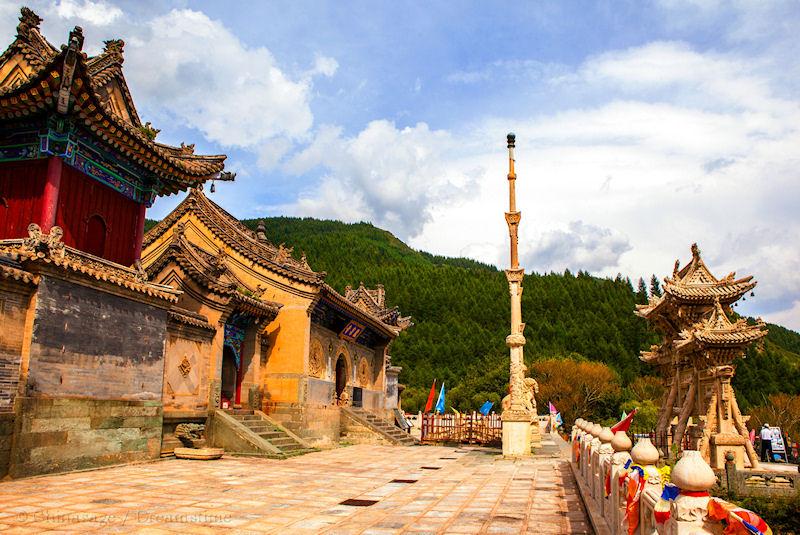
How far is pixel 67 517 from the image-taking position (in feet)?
22.4

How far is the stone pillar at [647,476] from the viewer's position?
392 cm

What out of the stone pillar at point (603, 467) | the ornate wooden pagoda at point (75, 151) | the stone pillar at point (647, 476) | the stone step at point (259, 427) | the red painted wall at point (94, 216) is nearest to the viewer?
the stone pillar at point (647, 476)

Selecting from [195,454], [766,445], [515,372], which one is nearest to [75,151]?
[195,454]

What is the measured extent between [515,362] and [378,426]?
7.83 m

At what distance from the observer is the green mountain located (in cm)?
4584

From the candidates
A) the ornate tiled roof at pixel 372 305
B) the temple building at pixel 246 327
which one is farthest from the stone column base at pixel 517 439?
the ornate tiled roof at pixel 372 305

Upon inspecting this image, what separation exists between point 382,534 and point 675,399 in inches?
587

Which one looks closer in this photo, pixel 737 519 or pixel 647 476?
pixel 737 519

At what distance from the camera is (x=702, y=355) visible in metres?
15.9

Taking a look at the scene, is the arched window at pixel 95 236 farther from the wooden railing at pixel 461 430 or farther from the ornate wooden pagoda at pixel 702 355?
the wooden railing at pixel 461 430

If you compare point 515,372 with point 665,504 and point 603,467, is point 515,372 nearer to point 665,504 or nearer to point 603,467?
point 603,467

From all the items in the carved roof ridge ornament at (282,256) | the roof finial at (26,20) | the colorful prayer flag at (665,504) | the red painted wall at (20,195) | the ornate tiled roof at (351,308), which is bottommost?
the colorful prayer flag at (665,504)

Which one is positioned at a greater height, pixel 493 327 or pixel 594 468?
pixel 493 327

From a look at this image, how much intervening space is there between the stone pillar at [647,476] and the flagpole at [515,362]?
1111 cm
